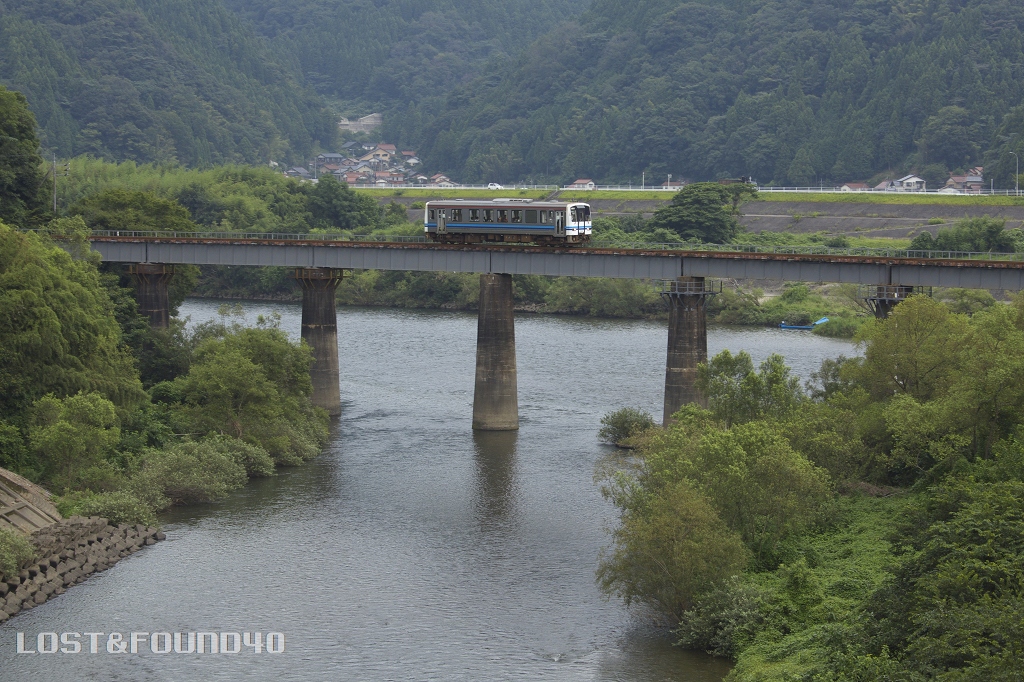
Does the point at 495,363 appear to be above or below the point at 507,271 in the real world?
below

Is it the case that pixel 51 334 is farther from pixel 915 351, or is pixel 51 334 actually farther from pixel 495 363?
pixel 915 351

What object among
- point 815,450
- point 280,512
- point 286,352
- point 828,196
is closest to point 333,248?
point 286,352

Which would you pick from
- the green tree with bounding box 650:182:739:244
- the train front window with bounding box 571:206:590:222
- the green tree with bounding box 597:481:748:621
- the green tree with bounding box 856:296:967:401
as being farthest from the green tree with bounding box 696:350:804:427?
the green tree with bounding box 650:182:739:244

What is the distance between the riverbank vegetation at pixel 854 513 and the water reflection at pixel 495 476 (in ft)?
20.4

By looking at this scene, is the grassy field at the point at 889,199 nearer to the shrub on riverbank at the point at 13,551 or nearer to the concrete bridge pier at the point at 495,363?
the concrete bridge pier at the point at 495,363

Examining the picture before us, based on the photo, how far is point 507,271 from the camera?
282 feet

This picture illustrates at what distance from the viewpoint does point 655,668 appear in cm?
4662

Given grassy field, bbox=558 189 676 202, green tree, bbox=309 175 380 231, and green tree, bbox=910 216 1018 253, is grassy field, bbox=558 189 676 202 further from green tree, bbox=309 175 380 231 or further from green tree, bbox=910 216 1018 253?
green tree, bbox=910 216 1018 253

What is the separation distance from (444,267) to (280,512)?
26.2m

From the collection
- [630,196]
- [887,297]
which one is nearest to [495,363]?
[887,297]

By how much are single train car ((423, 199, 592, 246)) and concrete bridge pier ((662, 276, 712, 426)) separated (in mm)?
8413

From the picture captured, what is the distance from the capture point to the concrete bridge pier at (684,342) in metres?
79.8

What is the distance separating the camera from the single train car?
8662 cm

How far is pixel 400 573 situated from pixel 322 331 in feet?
119
